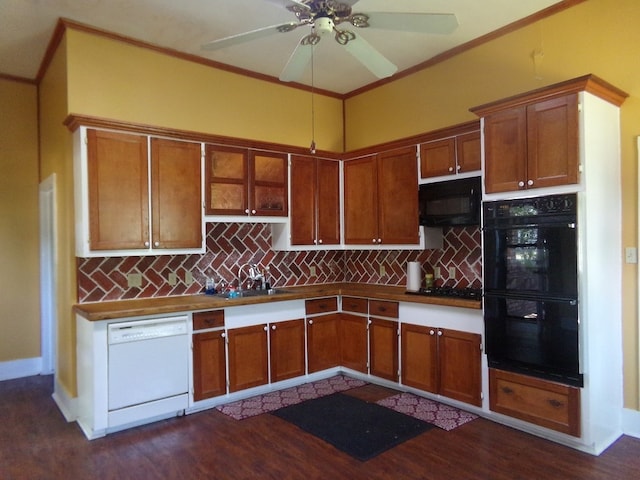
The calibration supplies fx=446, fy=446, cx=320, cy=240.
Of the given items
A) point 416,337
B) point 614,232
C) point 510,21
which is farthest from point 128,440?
point 510,21

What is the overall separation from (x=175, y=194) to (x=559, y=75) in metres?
3.16

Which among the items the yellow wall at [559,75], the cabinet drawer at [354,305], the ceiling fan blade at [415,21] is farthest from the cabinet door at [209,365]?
the yellow wall at [559,75]

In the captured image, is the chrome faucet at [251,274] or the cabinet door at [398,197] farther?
the chrome faucet at [251,274]

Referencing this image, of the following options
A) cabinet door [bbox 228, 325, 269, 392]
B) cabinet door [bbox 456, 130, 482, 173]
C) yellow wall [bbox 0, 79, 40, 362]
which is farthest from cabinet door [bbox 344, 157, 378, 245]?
yellow wall [bbox 0, 79, 40, 362]

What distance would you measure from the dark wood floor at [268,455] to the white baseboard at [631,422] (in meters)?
0.06

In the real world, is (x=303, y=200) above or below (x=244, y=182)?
below

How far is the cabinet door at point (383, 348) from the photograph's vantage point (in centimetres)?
399

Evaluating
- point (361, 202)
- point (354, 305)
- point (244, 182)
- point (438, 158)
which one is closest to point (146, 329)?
point (244, 182)

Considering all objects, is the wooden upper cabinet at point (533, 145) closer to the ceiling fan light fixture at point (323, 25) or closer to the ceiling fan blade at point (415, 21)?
the ceiling fan blade at point (415, 21)

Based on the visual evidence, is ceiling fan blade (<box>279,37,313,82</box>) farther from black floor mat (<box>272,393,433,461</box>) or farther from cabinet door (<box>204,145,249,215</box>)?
black floor mat (<box>272,393,433,461</box>)

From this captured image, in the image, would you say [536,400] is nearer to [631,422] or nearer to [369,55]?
[631,422]

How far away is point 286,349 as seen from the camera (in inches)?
161

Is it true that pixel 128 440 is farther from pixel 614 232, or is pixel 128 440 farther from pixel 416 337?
pixel 614 232

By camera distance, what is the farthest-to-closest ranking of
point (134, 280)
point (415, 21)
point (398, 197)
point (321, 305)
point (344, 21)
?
point (321, 305)
point (398, 197)
point (134, 280)
point (344, 21)
point (415, 21)
